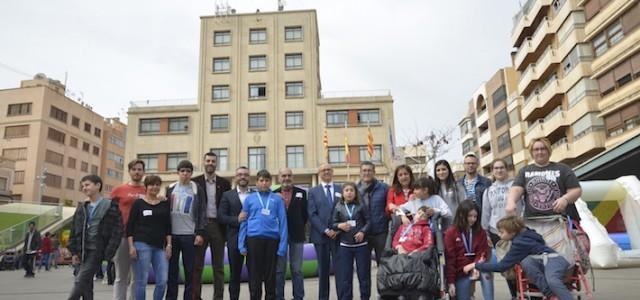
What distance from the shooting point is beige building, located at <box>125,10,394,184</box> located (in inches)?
1384

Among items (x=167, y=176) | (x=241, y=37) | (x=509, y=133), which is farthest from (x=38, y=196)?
(x=509, y=133)

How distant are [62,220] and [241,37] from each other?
66.0 feet

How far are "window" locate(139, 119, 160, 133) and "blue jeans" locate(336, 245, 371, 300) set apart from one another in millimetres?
33613

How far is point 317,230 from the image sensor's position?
21.3 ft

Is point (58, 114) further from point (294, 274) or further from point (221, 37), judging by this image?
point (294, 274)

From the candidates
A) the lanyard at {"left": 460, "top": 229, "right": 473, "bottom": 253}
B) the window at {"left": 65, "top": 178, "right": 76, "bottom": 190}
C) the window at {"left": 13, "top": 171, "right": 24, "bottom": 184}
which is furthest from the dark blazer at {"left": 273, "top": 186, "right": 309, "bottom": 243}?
the window at {"left": 65, "top": 178, "right": 76, "bottom": 190}

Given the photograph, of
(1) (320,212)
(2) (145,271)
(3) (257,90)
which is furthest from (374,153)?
(2) (145,271)

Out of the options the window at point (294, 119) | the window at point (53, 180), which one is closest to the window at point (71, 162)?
the window at point (53, 180)

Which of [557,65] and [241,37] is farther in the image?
[241,37]

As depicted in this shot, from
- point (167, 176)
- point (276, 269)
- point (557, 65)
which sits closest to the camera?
point (276, 269)

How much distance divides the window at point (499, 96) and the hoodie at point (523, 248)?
48234 mm

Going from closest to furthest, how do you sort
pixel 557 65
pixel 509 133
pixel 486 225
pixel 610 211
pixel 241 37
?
1. pixel 486 225
2. pixel 610 211
3. pixel 557 65
4. pixel 241 37
5. pixel 509 133

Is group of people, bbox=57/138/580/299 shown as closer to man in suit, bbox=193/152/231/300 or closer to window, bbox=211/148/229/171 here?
man in suit, bbox=193/152/231/300

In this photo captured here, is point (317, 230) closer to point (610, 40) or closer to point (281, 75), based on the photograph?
point (610, 40)
